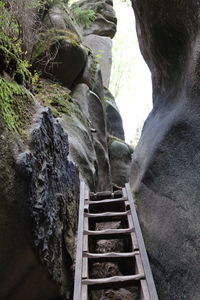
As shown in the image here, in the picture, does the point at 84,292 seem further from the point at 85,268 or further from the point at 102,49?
the point at 102,49

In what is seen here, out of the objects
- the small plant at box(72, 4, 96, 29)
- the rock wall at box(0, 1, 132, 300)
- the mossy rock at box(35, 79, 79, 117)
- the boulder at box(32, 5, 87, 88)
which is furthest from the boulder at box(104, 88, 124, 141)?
the rock wall at box(0, 1, 132, 300)

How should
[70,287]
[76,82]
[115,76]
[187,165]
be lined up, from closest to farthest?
[70,287] < [187,165] < [76,82] < [115,76]

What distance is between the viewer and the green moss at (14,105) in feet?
9.17

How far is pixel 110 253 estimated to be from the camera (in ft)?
10.4

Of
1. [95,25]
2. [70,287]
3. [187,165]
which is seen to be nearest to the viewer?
[70,287]

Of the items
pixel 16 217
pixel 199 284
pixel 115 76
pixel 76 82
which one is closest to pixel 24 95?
pixel 16 217

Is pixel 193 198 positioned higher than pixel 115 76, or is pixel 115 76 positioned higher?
pixel 115 76

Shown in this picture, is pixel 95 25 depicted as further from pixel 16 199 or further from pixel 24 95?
pixel 16 199

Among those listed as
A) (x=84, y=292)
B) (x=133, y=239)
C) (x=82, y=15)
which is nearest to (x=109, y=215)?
(x=133, y=239)

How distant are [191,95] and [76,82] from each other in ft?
16.9

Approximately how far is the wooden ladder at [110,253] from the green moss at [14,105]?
144cm

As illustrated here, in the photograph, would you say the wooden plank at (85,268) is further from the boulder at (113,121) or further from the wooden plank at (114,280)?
the boulder at (113,121)

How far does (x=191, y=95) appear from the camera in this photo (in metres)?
3.99

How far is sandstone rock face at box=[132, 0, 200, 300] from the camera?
3531 mm
